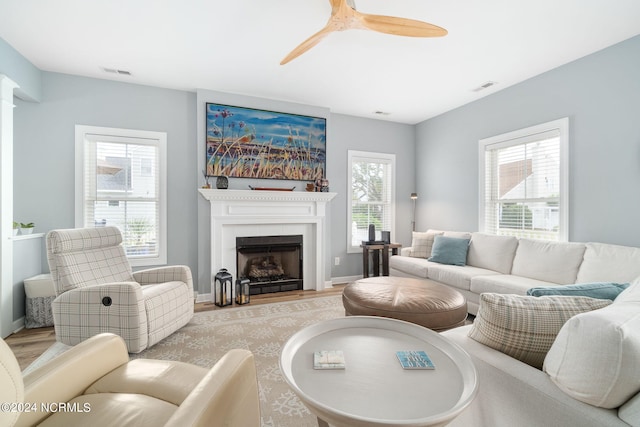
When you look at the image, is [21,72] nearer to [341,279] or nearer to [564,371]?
[341,279]

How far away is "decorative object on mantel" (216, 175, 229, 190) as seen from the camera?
145 inches

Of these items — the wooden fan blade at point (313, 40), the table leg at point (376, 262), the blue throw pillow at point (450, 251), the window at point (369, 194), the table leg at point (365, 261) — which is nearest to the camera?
the wooden fan blade at point (313, 40)

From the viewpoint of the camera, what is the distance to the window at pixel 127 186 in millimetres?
3393

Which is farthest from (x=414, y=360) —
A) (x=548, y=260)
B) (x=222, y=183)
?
(x=222, y=183)

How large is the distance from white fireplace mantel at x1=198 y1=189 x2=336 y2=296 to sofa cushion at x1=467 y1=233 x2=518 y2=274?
6.59ft

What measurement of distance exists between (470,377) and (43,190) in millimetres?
4341

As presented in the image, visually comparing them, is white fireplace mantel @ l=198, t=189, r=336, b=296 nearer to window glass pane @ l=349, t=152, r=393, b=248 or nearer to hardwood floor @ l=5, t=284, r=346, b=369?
hardwood floor @ l=5, t=284, r=346, b=369

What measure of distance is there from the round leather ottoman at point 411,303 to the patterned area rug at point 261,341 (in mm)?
751

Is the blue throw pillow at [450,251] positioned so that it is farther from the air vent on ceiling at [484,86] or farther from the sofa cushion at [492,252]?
the air vent on ceiling at [484,86]

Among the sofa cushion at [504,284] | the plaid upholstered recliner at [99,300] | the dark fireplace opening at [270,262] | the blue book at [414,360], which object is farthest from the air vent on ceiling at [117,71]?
the sofa cushion at [504,284]

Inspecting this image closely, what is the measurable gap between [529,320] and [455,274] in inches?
90.2

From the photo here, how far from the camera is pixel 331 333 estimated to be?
1.52 meters

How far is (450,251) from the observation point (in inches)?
145

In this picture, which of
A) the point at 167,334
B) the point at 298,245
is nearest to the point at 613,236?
the point at 298,245
